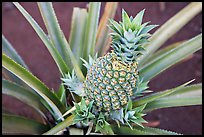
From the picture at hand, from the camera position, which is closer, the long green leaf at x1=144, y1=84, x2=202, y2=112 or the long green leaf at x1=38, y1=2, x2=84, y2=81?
the long green leaf at x1=144, y1=84, x2=202, y2=112

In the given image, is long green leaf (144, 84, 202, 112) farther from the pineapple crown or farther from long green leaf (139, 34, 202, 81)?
the pineapple crown

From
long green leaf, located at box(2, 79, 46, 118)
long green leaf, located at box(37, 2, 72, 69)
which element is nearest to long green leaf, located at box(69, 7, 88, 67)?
long green leaf, located at box(37, 2, 72, 69)

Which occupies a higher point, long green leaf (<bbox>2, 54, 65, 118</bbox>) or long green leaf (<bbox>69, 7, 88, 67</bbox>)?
long green leaf (<bbox>69, 7, 88, 67</bbox>)

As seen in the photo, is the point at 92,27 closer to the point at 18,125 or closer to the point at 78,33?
the point at 78,33

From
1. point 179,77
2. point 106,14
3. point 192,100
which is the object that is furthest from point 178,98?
point 179,77

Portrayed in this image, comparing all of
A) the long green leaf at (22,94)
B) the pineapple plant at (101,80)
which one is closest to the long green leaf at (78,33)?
the pineapple plant at (101,80)

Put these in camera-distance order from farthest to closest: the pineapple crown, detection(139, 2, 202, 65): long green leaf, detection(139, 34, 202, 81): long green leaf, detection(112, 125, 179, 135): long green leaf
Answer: detection(139, 2, 202, 65): long green leaf < detection(139, 34, 202, 81): long green leaf < detection(112, 125, 179, 135): long green leaf < the pineapple crown

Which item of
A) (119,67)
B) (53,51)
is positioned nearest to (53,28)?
(53,51)
